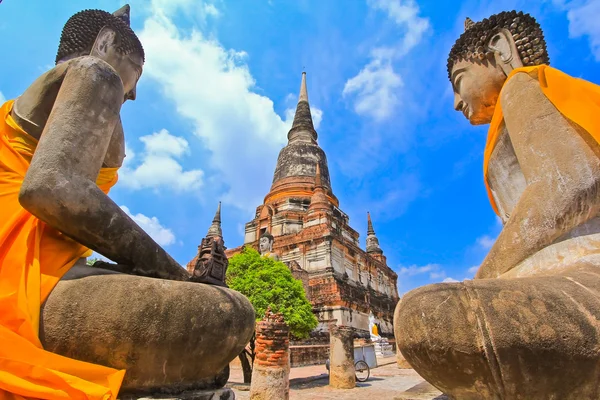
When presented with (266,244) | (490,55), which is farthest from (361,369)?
(266,244)

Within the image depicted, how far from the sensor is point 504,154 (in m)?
2.34

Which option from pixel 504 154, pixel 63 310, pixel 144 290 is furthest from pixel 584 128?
pixel 63 310

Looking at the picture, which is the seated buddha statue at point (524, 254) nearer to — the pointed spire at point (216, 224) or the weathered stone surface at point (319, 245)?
the weathered stone surface at point (319, 245)

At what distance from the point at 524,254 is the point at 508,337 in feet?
2.29

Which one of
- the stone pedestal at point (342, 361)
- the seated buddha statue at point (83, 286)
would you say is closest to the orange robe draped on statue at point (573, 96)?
the seated buddha statue at point (83, 286)

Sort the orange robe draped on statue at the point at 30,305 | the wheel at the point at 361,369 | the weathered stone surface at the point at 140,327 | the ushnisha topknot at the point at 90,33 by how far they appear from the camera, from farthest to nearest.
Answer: the wheel at the point at 361,369 → the ushnisha topknot at the point at 90,33 → the weathered stone surface at the point at 140,327 → the orange robe draped on statue at the point at 30,305

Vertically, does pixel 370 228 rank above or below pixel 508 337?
above

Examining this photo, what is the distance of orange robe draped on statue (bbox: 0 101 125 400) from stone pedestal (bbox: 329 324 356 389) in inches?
408

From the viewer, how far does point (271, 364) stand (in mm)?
8203

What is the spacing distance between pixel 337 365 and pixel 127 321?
415 inches

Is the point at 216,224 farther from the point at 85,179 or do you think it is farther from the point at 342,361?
the point at 85,179

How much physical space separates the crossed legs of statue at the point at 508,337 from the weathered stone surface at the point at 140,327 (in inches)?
33.2

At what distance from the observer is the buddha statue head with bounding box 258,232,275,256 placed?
25.6 m

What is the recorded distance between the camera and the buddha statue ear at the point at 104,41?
8.25 ft
